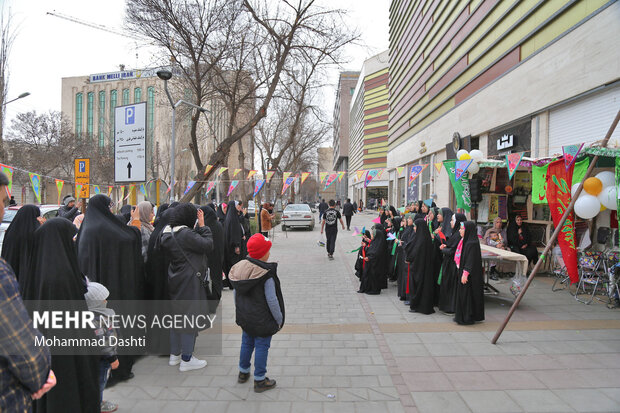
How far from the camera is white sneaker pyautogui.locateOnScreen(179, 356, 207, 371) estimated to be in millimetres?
4168

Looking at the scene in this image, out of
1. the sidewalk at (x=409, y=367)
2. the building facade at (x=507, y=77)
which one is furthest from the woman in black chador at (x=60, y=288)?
the building facade at (x=507, y=77)

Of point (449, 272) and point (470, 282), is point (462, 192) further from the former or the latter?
point (470, 282)

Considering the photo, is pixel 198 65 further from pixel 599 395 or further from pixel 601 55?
pixel 599 395

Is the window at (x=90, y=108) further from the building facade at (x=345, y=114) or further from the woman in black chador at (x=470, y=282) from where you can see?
the woman in black chador at (x=470, y=282)

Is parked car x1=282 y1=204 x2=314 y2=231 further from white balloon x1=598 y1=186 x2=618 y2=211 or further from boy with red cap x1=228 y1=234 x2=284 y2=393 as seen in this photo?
boy with red cap x1=228 y1=234 x2=284 y2=393

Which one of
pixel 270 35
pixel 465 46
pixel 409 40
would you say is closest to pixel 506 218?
pixel 465 46

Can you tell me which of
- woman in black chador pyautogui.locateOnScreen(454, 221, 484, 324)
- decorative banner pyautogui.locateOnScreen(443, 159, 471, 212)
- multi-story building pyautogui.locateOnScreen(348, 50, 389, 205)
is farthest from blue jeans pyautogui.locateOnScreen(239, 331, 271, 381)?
multi-story building pyautogui.locateOnScreen(348, 50, 389, 205)

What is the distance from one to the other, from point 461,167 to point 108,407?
26.2 feet

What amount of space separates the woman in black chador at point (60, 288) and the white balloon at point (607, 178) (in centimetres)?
744

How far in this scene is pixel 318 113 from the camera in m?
21.7

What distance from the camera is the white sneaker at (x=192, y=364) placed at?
4168mm

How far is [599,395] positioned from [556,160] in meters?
4.60

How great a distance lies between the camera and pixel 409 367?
4.22 metres

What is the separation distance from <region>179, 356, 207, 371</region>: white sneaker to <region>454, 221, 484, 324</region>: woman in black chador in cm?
376
